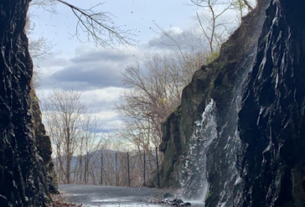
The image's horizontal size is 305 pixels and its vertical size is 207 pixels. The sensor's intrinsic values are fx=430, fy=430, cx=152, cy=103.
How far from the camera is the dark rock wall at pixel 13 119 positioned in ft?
18.6

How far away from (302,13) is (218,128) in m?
6.63

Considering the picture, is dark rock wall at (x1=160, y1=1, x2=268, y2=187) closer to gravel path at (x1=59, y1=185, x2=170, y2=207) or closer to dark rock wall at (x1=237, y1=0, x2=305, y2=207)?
gravel path at (x1=59, y1=185, x2=170, y2=207)

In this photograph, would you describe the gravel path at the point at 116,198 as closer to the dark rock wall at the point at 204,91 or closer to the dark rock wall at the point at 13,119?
the dark rock wall at the point at 204,91

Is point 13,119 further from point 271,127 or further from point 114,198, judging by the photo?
point 114,198

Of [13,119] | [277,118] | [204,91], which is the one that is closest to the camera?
[277,118]

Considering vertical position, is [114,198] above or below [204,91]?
below

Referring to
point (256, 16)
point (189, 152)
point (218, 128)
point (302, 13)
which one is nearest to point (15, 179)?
point (302, 13)

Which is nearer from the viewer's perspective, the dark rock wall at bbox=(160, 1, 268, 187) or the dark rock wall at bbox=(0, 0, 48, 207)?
the dark rock wall at bbox=(0, 0, 48, 207)

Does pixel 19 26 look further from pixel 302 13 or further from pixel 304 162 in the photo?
pixel 304 162

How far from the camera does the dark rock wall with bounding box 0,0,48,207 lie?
5.66 m

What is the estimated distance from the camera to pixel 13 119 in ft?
20.8

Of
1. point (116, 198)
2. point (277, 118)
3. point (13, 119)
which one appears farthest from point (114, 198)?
point (277, 118)

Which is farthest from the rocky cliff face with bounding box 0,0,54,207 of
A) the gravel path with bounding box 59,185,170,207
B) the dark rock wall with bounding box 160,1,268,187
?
the dark rock wall with bounding box 160,1,268,187

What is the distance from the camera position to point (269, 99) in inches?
266
